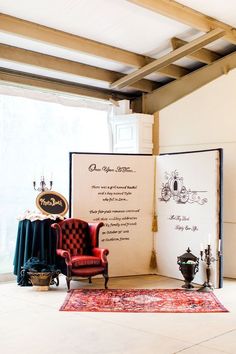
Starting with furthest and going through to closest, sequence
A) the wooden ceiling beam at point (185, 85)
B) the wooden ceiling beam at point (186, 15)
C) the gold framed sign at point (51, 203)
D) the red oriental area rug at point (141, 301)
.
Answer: the wooden ceiling beam at point (185, 85)
the gold framed sign at point (51, 203)
the wooden ceiling beam at point (186, 15)
the red oriental area rug at point (141, 301)

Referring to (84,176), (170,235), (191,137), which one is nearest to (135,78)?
(191,137)

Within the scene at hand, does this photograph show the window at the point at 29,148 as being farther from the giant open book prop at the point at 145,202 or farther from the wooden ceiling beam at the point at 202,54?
the wooden ceiling beam at the point at 202,54

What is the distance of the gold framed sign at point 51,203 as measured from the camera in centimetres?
689

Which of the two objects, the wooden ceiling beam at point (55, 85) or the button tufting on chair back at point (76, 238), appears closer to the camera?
the button tufting on chair back at point (76, 238)

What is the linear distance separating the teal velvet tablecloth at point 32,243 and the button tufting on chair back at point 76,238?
0.77 feet

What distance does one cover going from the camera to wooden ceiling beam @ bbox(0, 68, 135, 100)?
288 inches

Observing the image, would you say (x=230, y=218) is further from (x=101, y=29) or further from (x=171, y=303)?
(x=101, y=29)

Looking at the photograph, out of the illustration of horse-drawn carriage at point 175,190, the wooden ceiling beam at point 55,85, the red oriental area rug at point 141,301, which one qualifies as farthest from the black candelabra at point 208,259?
the wooden ceiling beam at point 55,85

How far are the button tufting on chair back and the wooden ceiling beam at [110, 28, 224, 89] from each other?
264 centimetres

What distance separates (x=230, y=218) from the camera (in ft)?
24.1

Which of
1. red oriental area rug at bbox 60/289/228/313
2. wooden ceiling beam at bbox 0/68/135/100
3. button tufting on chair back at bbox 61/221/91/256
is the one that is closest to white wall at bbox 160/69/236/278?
wooden ceiling beam at bbox 0/68/135/100

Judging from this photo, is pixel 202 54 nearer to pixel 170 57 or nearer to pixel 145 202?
pixel 170 57

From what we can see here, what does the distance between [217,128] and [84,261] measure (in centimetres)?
313

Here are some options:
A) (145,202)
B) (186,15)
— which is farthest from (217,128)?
(186,15)
